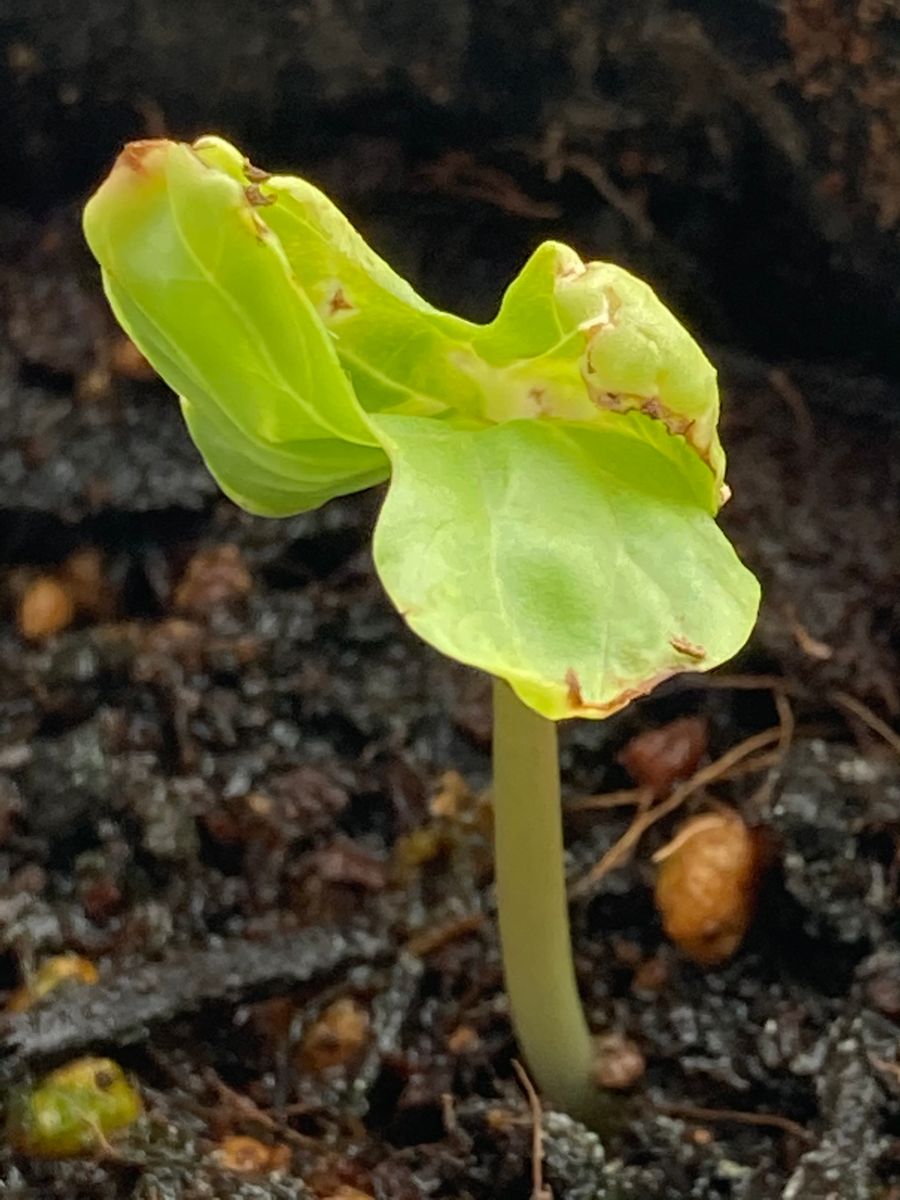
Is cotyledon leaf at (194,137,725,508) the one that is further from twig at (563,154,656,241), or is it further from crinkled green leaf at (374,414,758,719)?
twig at (563,154,656,241)

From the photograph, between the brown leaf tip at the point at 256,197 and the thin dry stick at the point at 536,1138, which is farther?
the thin dry stick at the point at 536,1138

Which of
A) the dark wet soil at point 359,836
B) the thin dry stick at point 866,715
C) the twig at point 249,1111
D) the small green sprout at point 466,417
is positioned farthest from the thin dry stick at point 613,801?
the small green sprout at point 466,417

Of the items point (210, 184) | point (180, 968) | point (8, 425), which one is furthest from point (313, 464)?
point (8, 425)

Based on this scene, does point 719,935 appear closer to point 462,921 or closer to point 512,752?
point 462,921

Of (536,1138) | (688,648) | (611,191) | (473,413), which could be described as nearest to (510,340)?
(473,413)

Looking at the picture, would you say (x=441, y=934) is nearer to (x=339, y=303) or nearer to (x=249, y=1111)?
(x=249, y=1111)

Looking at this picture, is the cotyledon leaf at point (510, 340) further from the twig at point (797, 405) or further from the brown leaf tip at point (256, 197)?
Result: the twig at point (797, 405)
